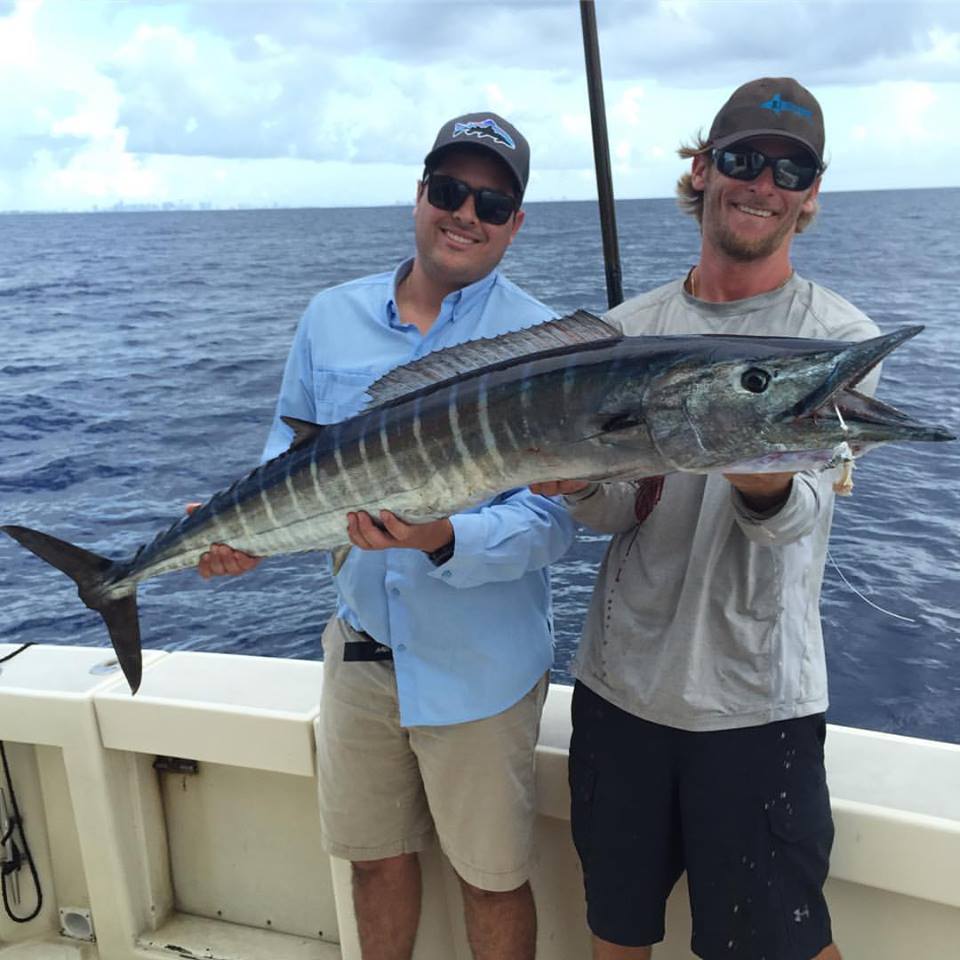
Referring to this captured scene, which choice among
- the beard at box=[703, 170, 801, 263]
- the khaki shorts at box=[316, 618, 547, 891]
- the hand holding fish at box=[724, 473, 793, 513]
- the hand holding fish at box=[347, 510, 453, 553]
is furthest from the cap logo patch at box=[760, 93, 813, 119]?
the khaki shorts at box=[316, 618, 547, 891]

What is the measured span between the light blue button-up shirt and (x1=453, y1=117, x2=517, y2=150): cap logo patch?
0.38 m

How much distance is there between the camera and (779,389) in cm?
176

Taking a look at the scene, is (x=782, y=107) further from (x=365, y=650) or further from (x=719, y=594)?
(x=365, y=650)

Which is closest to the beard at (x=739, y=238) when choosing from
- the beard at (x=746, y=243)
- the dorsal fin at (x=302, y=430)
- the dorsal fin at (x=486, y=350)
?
the beard at (x=746, y=243)

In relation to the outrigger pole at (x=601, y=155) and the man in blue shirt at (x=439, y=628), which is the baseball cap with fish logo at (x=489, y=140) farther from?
the outrigger pole at (x=601, y=155)

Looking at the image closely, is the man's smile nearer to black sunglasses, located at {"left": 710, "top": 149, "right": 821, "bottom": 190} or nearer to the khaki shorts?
black sunglasses, located at {"left": 710, "top": 149, "right": 821, "bottom": 190}

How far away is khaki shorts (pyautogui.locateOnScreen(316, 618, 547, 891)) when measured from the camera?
2.54 m

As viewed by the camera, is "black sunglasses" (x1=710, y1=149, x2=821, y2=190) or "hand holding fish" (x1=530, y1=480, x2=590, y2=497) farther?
"black sunglasses" (x1=710, y1=149, x2=821, y2=190)

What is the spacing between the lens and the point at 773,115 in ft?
7.55

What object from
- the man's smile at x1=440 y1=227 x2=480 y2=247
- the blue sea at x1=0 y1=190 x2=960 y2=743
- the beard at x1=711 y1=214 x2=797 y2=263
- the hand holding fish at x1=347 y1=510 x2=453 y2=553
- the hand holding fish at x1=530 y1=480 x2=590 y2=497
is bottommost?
the blue sea at x1=0 y1=190 x2=960 y2=743

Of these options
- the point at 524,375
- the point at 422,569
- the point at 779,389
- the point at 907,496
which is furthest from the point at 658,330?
the point at 907,496

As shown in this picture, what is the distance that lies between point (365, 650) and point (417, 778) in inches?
16.5

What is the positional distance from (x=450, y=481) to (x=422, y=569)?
0.47 meters

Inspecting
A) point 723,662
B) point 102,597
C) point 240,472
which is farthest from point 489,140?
point 240,472
